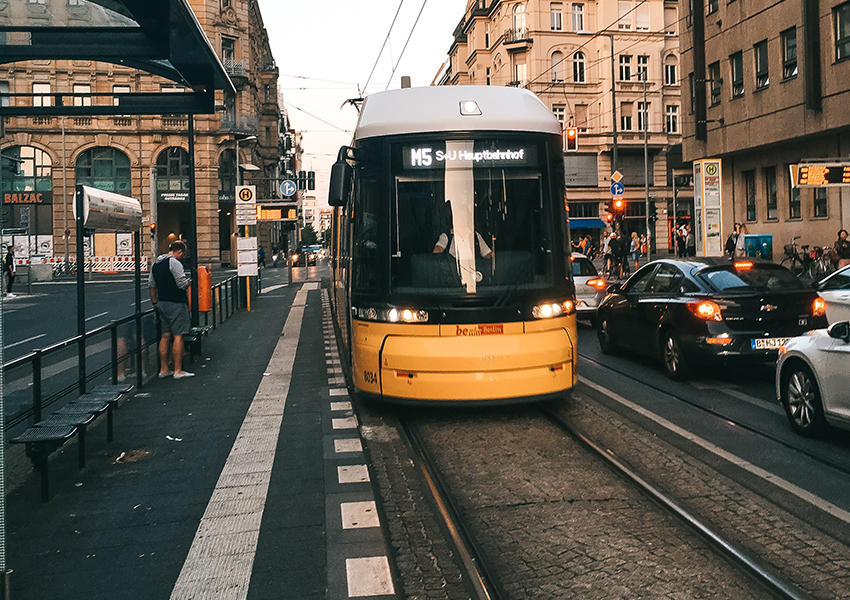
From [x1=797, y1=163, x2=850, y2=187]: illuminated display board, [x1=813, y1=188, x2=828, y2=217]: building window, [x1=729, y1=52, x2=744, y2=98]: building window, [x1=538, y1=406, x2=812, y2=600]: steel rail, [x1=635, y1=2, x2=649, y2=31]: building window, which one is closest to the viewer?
[x1=538, y1=406, x2=812, y2=600]: steel rail

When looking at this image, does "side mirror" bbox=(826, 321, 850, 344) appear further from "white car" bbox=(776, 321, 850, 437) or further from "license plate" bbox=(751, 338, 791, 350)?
"license plate" bbox=(751, 338, 791, 350)

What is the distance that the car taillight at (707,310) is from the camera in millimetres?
9617

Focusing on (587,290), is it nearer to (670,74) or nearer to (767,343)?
(767,343)

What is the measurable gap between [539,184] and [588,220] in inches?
2065

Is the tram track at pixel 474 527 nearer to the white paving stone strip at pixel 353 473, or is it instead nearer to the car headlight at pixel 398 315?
the white paving stone strip at pixel 353 473

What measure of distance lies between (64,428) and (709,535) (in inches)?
175

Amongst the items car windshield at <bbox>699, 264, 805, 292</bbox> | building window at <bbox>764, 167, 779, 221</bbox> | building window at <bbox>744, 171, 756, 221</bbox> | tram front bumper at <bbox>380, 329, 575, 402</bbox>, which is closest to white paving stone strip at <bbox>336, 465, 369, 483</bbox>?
tram front bumper at <bbox>380, 329, 575, 402</bbox>

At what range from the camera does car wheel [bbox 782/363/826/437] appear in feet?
22.9

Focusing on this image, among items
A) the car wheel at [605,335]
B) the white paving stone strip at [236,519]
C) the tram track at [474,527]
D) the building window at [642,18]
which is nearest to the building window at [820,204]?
the car wheel at [605,335]

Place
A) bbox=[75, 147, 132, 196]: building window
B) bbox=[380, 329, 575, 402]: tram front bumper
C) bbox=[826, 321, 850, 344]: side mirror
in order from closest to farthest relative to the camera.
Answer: bbox=[826, 321, 850, 344]: side mirror
bbox=[380, 329, 575, 402]: tram front bumper
bbox=[75, 147, 132, 196]: building window

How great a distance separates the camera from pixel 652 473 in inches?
239

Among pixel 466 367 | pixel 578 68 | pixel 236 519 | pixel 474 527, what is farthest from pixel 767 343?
pixel 578 68

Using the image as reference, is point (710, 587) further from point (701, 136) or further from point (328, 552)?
point (701, 136)

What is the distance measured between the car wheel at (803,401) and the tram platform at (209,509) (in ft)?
12.3
